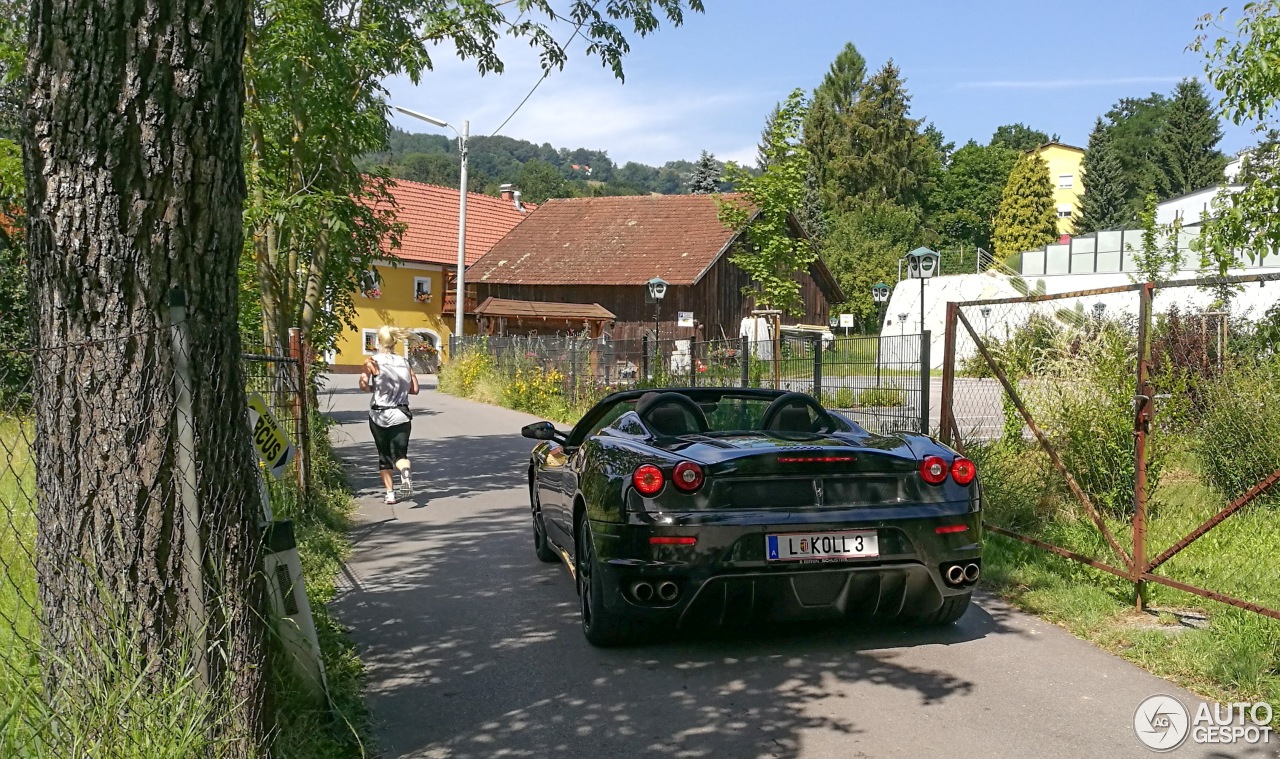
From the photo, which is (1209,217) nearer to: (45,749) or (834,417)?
(834,417)

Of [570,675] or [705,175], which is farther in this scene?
[705,175]

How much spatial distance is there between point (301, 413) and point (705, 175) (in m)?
75.7

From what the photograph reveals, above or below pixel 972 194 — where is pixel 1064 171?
above

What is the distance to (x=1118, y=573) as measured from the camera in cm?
630

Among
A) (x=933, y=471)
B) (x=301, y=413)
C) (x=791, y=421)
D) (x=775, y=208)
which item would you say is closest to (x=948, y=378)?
(x=791, y=421)

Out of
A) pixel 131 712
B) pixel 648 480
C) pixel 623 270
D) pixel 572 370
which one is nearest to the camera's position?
pixel 131 712

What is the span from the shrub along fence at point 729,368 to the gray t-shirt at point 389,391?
3.35 metres

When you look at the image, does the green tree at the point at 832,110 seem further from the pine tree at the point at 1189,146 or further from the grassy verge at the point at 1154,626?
the grassy verge at the point at 1154,626

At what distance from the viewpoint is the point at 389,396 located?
36.5 ft

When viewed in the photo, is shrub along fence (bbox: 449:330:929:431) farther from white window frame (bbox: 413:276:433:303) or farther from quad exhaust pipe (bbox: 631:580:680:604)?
white window frame (bbox: 413:276:433:303)

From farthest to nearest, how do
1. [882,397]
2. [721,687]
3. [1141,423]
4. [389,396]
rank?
[389,396] → [882,397] → [1141,423] → [721,687]

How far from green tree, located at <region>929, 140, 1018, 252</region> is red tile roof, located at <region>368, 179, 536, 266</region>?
5094 cm

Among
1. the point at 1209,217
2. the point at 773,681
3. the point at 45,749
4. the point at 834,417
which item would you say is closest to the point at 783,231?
the point at 1209,217

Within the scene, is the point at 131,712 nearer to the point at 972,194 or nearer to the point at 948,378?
the point at 948,378
